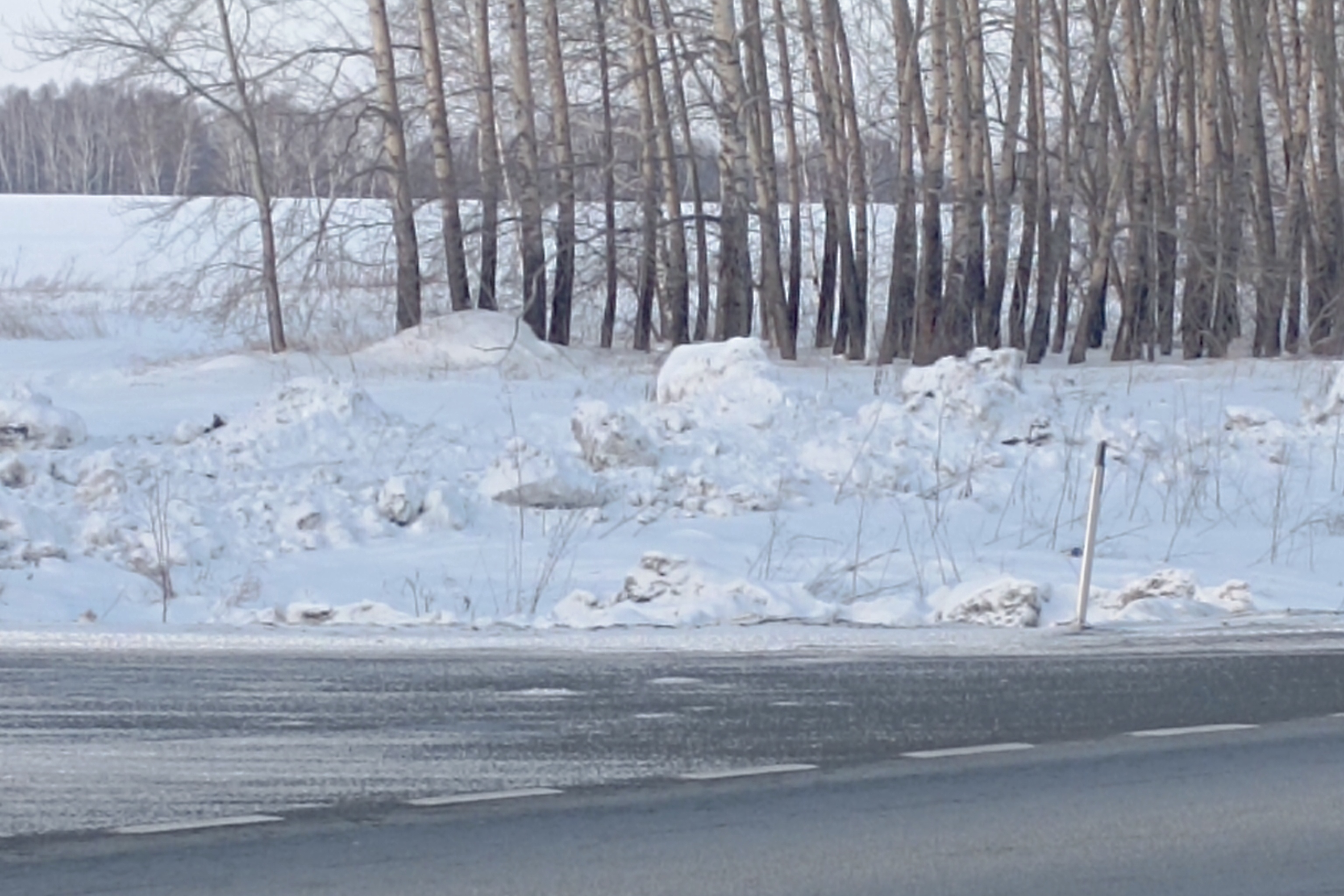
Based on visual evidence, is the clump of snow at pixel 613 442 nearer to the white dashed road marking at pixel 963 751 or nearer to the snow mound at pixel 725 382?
the snow mound at pixel 725 382

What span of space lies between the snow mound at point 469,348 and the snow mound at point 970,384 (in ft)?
23.0

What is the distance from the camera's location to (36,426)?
15570 millimetres

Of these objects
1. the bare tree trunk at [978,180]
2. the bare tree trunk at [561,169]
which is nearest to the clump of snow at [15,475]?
the bare tree trunk at [561,169]

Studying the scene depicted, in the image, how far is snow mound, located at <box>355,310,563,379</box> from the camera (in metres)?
23.6

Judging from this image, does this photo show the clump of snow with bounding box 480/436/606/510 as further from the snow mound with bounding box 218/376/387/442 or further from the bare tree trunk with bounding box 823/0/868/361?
the bare tree trunk with bounding box 823/0/868/361

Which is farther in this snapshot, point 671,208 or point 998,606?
point 671,208

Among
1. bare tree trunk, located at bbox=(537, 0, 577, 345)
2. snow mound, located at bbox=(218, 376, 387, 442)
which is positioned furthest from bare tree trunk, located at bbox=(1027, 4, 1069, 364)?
snow mound, located at bbox=(218, 376, 387, 442)

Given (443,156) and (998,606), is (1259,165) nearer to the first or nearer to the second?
(443,156)

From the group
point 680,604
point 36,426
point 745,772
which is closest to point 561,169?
point 36,426

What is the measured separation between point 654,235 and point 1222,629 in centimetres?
2020

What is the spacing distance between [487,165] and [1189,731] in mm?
21312

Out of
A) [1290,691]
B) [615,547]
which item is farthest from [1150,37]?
[1290,691]

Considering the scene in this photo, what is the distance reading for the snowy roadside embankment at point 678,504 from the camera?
1070 centimetres

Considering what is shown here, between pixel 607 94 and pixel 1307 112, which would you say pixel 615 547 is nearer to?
pixel 607 94
